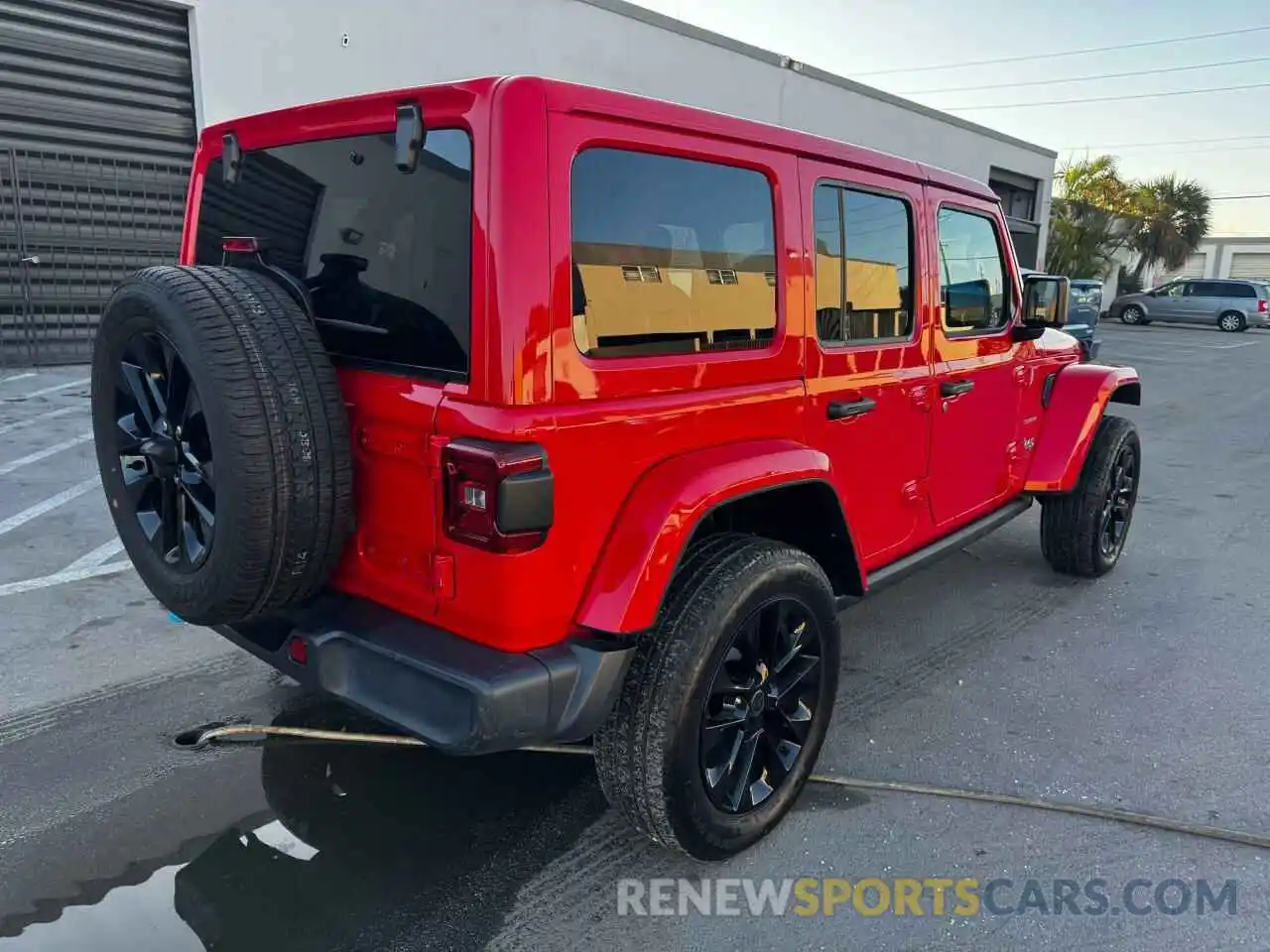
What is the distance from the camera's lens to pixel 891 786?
2.97 m

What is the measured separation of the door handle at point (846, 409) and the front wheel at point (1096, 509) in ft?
6.88

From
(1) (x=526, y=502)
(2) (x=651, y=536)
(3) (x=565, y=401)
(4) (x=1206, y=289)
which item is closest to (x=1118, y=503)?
(2) (x=651, y=536)

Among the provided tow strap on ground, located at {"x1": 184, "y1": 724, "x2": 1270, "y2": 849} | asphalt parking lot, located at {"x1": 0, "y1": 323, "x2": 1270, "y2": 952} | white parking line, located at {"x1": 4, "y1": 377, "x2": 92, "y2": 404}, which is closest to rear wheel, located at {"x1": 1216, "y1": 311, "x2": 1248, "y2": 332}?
asphalt parking lot, located at {"x1": 0, "y1": 323, "x2": 1270, "y2": 952}

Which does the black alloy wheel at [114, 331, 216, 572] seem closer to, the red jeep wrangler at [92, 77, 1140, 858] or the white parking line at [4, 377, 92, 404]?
the red jeep wrangler at [92, 77, 1140, 858]

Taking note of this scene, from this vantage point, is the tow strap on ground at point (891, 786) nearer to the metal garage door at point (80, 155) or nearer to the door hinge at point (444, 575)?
the door hinge at point (444, 575)

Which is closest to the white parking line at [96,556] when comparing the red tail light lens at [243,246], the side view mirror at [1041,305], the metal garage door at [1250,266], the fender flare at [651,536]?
the red tail light lens at [243,246]

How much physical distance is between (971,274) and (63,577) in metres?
4.38

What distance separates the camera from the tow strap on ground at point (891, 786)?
2.77m

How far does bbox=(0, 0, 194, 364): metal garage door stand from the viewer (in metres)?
8.77

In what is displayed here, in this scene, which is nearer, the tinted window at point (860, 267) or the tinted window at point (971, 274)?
the tinted window at point (860, 267)

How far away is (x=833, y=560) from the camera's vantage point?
2975 mm

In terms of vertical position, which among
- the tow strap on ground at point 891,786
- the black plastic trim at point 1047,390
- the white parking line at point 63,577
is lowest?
the tow strap on ground at point 891,786

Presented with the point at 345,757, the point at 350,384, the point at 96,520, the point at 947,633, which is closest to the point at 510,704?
the point at 350,384

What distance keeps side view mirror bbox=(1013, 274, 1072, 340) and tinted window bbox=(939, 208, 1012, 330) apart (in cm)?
8
